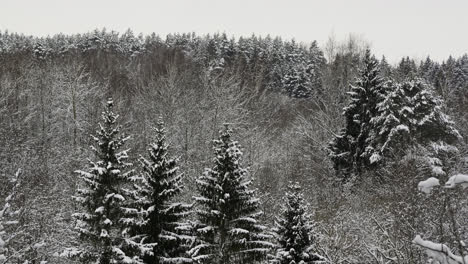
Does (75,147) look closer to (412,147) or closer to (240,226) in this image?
(240,226)

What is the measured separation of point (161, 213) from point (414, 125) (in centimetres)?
1504

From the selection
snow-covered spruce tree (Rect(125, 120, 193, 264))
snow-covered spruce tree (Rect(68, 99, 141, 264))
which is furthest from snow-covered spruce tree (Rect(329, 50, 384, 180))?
snow-covered spruce tree (Rect(68, 99, 141, 264))

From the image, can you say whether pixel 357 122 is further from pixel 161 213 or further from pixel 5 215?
pixel 5 215

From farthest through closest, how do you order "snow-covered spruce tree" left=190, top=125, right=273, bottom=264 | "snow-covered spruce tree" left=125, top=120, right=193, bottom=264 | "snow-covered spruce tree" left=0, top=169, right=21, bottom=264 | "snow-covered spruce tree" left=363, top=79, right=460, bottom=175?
"snow-covered spruce tree" left=363, top=79, right=460, bottom=175 < "snow-covered spruce tree" left=190, top=125, right=273, bottom=264 < "snow-covered spruce tree" left=125, top=120, right=193, bottom=264 < "snow-covered spruce tree" left=0, top=169, right=21, bottom=264

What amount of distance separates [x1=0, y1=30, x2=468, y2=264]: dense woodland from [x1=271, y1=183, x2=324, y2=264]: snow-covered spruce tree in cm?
5

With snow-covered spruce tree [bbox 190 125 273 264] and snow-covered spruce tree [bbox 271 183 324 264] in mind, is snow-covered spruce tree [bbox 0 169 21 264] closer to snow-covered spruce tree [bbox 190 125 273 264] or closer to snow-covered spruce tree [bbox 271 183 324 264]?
snow-covered spruce tree [bbox 190 125 273 264]

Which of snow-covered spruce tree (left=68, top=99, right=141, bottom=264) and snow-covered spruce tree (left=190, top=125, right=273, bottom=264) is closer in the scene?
snow-covered spruce tree (left=68, top=99, right=141, bottom=264)

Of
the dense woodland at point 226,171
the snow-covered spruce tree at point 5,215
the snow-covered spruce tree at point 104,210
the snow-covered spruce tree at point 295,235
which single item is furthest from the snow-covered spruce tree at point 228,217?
the snow-covered spruce tree at point 5,215

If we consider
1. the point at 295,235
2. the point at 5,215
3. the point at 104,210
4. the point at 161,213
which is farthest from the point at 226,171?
the point at 5,215

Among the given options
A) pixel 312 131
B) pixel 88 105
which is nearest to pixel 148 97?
pixel 88 105

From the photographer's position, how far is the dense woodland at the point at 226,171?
14.9 meters

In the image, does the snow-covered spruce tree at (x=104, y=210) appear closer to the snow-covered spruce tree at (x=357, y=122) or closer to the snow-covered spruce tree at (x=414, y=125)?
the snow-covered spruce tree at (x=414, y=125)

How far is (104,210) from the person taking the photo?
583 inches

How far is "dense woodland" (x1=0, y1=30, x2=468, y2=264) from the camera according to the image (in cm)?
1492
